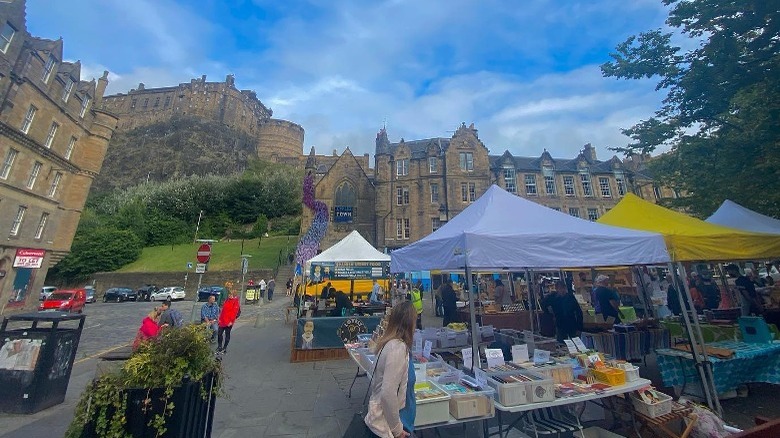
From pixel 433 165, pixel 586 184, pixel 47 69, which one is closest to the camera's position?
pixel 47 69

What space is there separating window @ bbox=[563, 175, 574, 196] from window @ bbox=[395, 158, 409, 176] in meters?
16.8

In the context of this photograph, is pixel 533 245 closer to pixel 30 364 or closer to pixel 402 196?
pixel 30 364

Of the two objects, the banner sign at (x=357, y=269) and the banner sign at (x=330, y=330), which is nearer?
the banner sign at (x=330, y=330)

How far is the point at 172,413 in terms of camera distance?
117 inches

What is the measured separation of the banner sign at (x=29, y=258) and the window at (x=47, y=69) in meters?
11.8

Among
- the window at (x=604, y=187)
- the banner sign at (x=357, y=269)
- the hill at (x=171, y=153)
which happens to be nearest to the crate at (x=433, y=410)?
the banner sign at (x=357, y=269)

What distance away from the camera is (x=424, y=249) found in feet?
19.9

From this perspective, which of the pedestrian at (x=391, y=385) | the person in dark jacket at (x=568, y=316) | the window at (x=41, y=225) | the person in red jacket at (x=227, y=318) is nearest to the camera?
the pedestrian at (x=391, y=385)

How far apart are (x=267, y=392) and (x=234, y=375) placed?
175 cm

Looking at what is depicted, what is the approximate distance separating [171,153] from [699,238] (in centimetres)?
8787

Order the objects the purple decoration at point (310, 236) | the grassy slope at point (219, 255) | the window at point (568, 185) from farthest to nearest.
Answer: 1. the grassy slope at point (219, 255)
2. the window at point (568, 185)
3. the purple decoration at point (310, 236)

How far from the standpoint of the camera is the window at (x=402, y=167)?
3369cm

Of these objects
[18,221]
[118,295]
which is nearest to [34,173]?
[18,221]

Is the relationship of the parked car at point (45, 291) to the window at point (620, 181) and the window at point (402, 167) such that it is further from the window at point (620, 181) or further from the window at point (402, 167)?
the window at point (620, 181)
